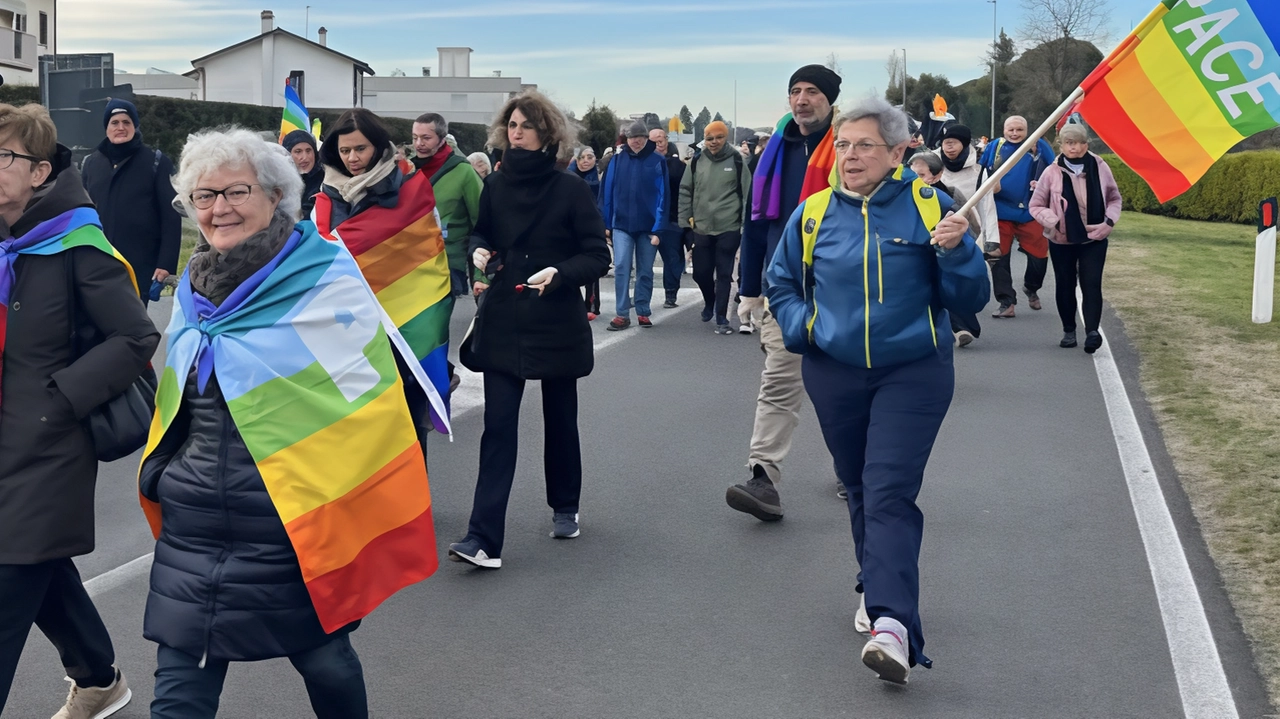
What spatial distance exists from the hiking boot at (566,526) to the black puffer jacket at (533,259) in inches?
28.9

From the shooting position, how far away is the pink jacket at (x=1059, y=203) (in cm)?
1239

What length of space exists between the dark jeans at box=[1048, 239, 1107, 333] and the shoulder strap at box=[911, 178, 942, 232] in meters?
7.80

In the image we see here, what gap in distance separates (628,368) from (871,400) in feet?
22.9

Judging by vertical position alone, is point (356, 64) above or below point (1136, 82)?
above

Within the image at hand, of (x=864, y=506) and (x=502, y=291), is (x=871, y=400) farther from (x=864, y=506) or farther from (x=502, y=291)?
(x=502, y=291)

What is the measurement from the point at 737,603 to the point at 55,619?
101 inches

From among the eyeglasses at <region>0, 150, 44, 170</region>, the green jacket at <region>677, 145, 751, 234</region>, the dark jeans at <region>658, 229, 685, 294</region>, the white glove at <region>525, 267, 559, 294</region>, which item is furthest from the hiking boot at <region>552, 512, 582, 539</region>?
the dark jeans at <region>658, 229, 685, 294</region>

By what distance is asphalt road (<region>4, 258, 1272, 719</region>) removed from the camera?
4.80 meters

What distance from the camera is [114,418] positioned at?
156 inches

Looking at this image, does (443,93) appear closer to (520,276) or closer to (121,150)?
(121,150)

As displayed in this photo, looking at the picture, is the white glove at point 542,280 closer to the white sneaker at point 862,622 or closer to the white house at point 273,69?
the white sneaker at point 862,622

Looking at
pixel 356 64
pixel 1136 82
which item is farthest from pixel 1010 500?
pixel 356 64

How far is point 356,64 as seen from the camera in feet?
271

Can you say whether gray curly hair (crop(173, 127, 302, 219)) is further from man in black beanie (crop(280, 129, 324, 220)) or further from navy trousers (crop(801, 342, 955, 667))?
man in black beanie (crop(280, 129, 324, 220))
